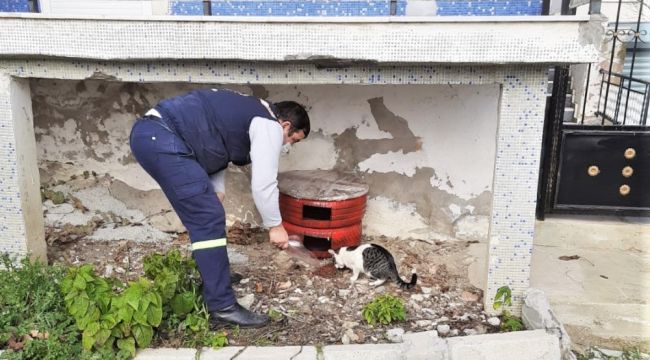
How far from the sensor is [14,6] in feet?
14.6

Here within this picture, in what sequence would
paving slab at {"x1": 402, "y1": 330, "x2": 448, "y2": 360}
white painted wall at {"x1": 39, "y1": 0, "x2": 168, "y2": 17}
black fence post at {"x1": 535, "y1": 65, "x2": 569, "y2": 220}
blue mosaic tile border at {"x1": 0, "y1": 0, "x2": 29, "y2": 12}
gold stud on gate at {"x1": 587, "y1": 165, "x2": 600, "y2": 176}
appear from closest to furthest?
paving slab at {"x1": 402, "y1": 330, "x2": 448, "y2": 360} < blue mosaic tile border at {"x1": 0, "y1": 0, "x2": 29, "y2": 12} < white painted wall at {"x1": 39, "y1": 0, "x2": 168, "y2": 17} < black fence post at {"x1": 535, "y1": 65, "x2": 569, "y2": 220} < gold stud on gate at {"x1": 587, "y1": 165, "x2": 600, "y2": 176}

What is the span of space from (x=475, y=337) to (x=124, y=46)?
306 cm

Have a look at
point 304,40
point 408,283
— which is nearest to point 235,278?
point 408,283

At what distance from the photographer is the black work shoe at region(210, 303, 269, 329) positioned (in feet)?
12.8

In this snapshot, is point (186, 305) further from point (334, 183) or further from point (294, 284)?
point (334, 183)

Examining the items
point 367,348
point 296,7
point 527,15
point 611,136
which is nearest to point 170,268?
point 367,348

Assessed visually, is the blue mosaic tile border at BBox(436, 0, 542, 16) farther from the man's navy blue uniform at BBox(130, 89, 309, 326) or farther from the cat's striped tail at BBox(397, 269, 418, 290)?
the cat's striped tail at BBox(397, 269, 418, 290)

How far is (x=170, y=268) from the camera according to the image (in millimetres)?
4094

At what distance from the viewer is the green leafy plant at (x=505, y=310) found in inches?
158

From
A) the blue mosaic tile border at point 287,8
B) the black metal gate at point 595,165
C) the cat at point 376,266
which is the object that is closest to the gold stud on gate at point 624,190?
the black metal gate at point 595,165

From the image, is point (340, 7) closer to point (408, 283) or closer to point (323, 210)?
point (323, 210)

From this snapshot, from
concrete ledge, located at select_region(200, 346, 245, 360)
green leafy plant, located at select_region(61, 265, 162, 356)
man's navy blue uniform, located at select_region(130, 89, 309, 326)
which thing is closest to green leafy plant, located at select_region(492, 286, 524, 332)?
man's navy blue uniform, located at select_region(130, 89, 309, 326)

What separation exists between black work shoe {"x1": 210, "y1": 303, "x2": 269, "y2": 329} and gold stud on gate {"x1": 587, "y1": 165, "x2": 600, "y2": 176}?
3.74 metres

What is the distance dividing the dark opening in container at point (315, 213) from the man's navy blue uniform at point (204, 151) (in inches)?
51.4
